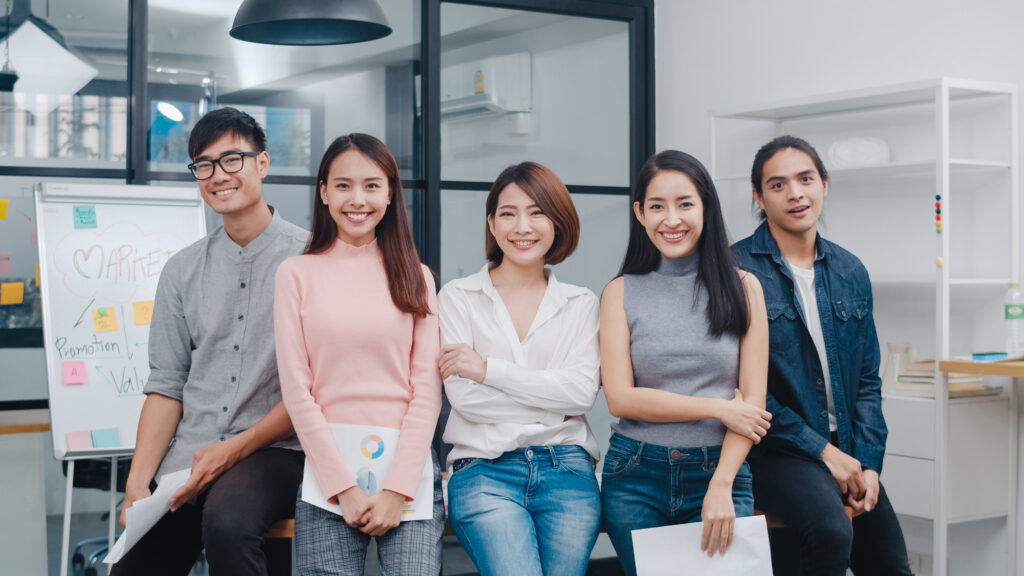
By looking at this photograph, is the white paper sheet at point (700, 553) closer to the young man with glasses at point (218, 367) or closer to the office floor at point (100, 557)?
the young man with glasses at point (218, 367)

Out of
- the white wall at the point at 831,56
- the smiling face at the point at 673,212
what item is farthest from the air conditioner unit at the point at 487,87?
the smiling face at the point at 673,212

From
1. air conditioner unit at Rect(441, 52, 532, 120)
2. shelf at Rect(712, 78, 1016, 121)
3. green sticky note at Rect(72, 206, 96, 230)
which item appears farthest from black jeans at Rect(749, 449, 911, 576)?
air conditioner unit at Rect(441, 52, 532, 120)

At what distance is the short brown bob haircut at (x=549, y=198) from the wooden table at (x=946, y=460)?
1430 millimetres

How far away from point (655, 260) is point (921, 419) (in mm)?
1420

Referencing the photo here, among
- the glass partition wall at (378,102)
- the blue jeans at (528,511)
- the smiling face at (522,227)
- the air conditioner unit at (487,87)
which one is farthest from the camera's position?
the air conditioner unit at (487,87)

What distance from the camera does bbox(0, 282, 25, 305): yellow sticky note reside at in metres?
3.29

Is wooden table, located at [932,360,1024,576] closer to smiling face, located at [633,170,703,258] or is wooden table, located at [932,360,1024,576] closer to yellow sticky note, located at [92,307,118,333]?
smiling face, located at [633,170,703,258]

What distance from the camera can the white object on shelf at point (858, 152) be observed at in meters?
3.27

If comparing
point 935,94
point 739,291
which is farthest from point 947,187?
point 739,291

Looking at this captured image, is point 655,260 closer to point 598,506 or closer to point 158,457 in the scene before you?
point 598,506

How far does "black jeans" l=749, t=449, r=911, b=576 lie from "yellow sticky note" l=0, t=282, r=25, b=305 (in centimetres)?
257

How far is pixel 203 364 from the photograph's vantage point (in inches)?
84.2

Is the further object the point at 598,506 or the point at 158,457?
the point at 158,457

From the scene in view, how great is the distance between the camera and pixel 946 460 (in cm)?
295
